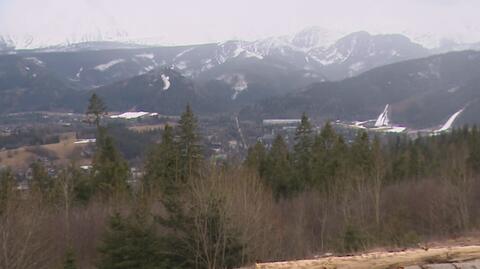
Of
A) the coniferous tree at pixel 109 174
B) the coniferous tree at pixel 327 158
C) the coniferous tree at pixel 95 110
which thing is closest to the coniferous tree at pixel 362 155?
the coniferous tree at pixel 327 158

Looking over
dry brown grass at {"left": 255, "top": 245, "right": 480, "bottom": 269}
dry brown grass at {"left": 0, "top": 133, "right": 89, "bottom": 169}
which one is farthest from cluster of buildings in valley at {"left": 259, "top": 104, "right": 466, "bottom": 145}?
dry brown grass at {"left": 255, "top": 245, "right": 480, "bottom": 269}

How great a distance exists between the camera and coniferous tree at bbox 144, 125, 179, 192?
34.1 metres

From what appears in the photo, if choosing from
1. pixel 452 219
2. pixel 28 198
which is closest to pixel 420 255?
pixel 28 198

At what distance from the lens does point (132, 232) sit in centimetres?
1731

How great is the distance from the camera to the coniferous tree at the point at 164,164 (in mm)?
34062

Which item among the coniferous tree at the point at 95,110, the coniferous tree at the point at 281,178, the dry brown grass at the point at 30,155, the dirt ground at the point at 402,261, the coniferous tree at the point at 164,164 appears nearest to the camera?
the dirt ground at the point at 402,261

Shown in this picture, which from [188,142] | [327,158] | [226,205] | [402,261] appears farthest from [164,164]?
[402,261]

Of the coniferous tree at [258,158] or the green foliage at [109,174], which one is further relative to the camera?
the coniferous tree at [258,158]

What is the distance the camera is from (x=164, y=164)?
3494 cm

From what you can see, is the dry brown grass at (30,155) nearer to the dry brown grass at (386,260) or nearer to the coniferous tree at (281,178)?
the coniferous tree at (281,178)

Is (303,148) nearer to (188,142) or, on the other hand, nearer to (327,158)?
(327,158)

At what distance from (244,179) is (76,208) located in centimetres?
1436

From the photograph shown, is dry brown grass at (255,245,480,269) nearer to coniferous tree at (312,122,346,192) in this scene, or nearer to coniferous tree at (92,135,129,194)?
coniferous tree at (92,135,129,194)

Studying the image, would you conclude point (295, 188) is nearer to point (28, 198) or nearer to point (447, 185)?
point (447, 185)
